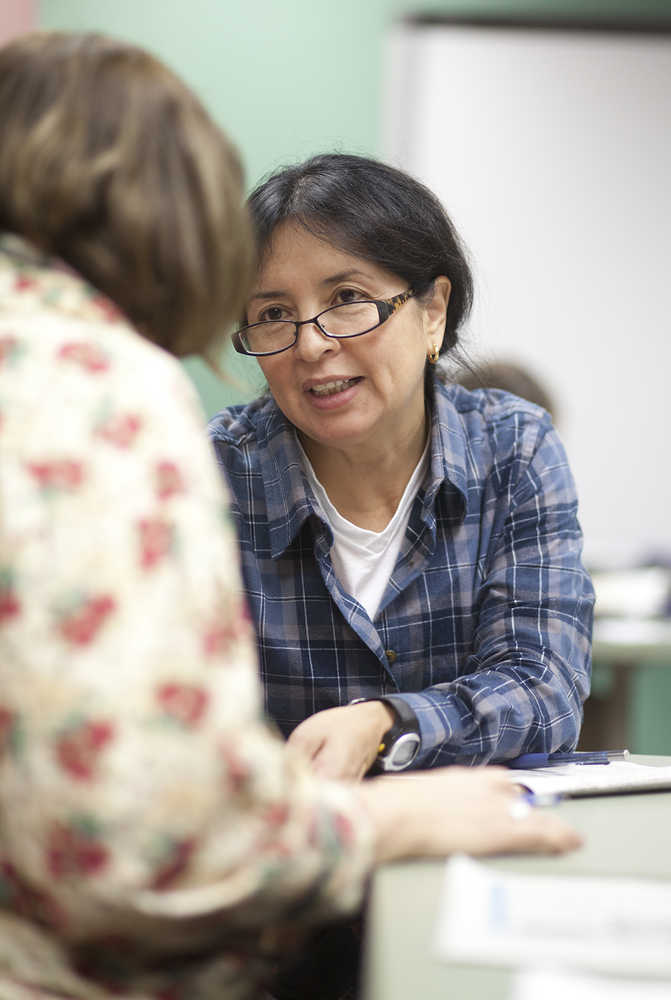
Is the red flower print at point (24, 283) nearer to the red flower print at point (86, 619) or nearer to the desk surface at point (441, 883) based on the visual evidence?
the red flower print at point (86, 619)

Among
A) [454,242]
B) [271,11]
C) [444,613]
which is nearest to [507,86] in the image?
[271,11]

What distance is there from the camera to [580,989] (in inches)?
25.8

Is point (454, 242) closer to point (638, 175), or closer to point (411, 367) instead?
point (411, 367)

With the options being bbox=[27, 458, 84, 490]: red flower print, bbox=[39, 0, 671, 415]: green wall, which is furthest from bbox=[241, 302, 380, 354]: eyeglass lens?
bbox=[39, 0, 671, 415]: green wall

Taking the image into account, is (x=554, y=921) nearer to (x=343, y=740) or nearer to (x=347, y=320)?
(x=343, y=740)

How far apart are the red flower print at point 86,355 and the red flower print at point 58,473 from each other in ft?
0.23

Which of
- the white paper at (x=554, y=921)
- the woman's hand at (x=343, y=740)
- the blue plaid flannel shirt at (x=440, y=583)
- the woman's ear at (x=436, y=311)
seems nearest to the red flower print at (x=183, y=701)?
the white paper at (x=554, y=921)

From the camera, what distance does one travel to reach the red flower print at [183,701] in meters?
0.65

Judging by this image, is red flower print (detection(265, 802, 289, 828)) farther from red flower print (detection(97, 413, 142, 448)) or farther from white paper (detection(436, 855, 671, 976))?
red flower print (detection(97, 413, 142, 448))

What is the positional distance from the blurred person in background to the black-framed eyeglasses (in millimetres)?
614

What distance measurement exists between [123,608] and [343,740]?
0.50 m

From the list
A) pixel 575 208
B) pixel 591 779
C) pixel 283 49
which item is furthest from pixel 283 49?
pixel 591 779

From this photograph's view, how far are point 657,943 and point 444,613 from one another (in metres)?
0.74

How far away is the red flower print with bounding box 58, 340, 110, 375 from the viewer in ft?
2.33
